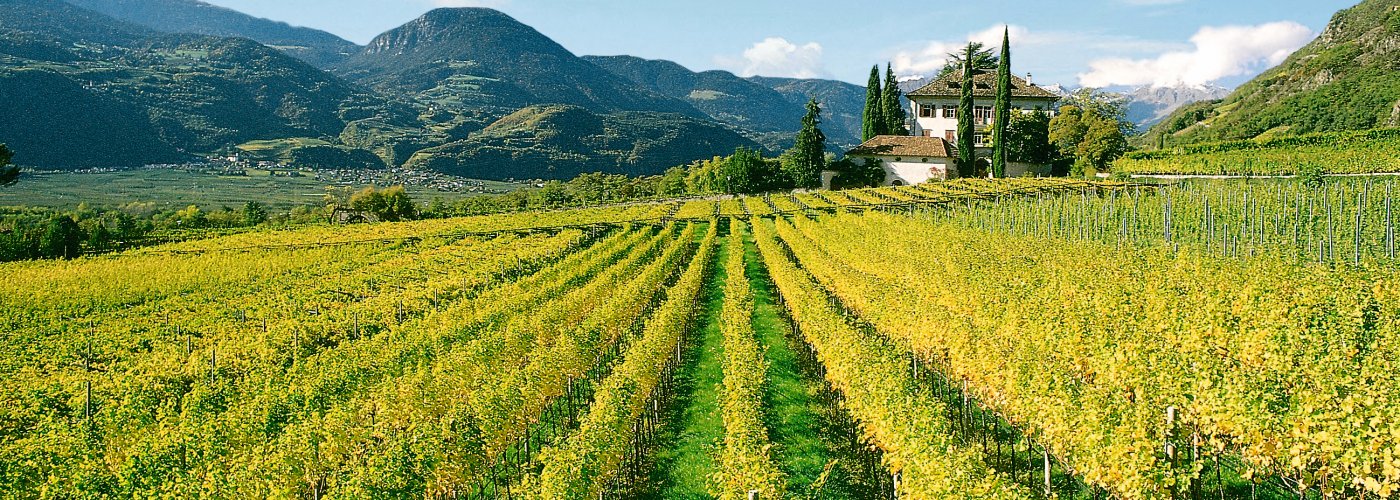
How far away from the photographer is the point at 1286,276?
58.9 ft

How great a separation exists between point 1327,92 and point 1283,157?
4568 centimetres

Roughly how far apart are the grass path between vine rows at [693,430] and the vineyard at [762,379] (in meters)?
0.06

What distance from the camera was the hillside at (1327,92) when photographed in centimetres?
7594

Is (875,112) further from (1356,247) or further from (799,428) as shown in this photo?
(799,428)

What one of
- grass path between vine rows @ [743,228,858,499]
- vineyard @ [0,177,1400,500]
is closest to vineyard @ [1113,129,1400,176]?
vineyard @ [0,177,1400,500]

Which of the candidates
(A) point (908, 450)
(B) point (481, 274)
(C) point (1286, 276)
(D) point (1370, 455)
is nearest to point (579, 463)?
(A) point (908, 450)

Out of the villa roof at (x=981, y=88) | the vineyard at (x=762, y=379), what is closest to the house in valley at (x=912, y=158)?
the villa roof at (x=981, y=88)

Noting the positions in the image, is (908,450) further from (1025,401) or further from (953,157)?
(953,157)

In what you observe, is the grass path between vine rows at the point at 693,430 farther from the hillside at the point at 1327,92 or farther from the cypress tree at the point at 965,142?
the hillside at the point at 1327,92

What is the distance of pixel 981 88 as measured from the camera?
7475cm

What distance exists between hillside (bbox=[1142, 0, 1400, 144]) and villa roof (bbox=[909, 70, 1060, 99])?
20.1 meters

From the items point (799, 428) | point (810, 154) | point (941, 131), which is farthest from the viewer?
point (941, 131)

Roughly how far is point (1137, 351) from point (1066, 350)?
4.05 feet

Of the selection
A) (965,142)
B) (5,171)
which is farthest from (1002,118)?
(5,171)
